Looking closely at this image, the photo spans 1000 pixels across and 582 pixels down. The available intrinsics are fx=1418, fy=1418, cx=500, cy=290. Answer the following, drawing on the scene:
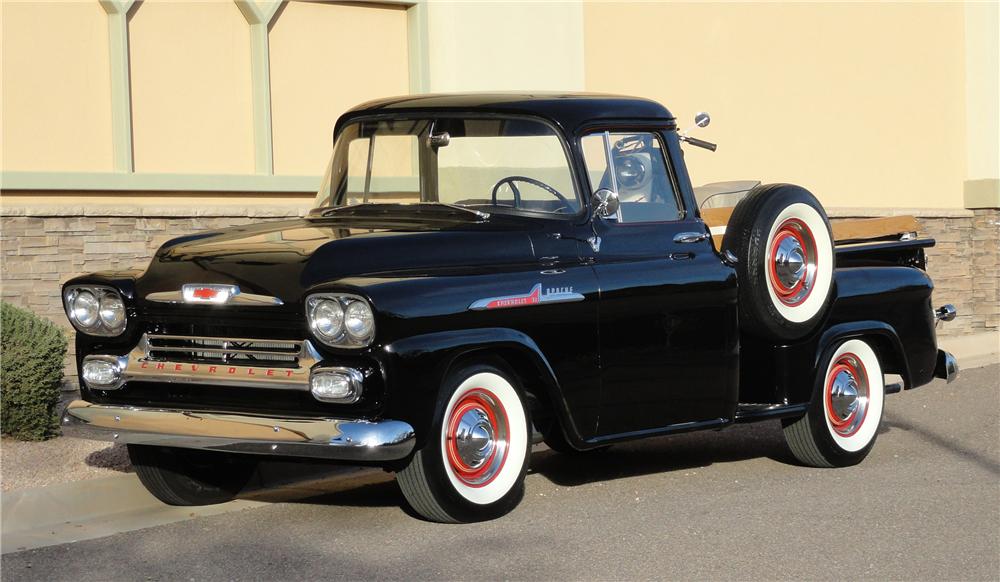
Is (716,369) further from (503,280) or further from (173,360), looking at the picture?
(173,360)

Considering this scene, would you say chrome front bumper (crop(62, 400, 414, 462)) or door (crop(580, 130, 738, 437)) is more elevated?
door (crop(580, 130, 738, 437))

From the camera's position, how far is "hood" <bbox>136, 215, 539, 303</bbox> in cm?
594

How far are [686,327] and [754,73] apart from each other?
9.29m

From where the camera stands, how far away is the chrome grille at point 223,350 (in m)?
5.88

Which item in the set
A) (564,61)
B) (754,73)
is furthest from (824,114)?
(564,61)

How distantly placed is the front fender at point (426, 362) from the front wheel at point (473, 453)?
3.5 inches

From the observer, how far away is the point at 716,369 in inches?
280

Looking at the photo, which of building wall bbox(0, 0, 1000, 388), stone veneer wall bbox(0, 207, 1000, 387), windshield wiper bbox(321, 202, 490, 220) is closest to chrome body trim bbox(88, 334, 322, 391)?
windshield wiper bbox(321, 202, 490, 220)

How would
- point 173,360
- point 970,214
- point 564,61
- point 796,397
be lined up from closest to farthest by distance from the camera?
point 173,360 → point 796,397 → point 564,61 → point 970,214

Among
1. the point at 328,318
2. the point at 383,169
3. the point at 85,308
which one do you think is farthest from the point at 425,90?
the point at 328,318

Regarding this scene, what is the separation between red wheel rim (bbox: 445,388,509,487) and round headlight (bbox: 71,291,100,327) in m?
1.70

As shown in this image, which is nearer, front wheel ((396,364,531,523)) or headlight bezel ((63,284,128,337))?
front wheel ((396,364,531,523))

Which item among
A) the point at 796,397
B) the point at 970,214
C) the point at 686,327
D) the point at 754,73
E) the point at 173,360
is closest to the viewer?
the point at 173,360

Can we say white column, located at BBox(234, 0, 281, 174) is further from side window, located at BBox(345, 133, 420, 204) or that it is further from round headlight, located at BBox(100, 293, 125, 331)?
round headlight, located at BBox(100, 293, 125, 331)
